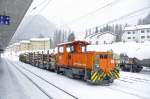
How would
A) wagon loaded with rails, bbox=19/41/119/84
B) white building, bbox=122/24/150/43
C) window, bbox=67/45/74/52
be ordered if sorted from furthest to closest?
white building, bbox=122/24/150/43
window, bbox=67/45/74/52
wagon loaded with rails, bbox=19/41/119/84

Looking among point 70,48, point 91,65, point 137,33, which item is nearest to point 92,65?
point 91,65

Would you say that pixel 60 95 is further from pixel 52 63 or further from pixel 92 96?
pixel 52 63

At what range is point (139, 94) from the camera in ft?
44.8

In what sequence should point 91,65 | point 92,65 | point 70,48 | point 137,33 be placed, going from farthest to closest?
point 137,33 → point 70,48 → point 91,65 → point 92,65

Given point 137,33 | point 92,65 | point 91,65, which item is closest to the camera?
point 92,65

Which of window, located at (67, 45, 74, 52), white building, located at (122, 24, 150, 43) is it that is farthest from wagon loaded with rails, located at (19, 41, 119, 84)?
white building, located at (122, 24, 150, 43)

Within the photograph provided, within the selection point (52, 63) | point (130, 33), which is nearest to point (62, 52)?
point (52, 63)

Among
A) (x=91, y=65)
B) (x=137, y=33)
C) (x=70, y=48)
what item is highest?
(x=137, y=33)

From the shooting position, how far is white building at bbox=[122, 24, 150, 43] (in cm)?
11440

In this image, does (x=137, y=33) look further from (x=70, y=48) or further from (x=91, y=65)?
(x=91, y=65)

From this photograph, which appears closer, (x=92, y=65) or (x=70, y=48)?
(x=92, y=65)

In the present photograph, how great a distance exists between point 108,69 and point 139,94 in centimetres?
474

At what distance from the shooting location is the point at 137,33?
120 metres

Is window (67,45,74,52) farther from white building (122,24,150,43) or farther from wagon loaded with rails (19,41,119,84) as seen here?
white building (122,24,150,43)
